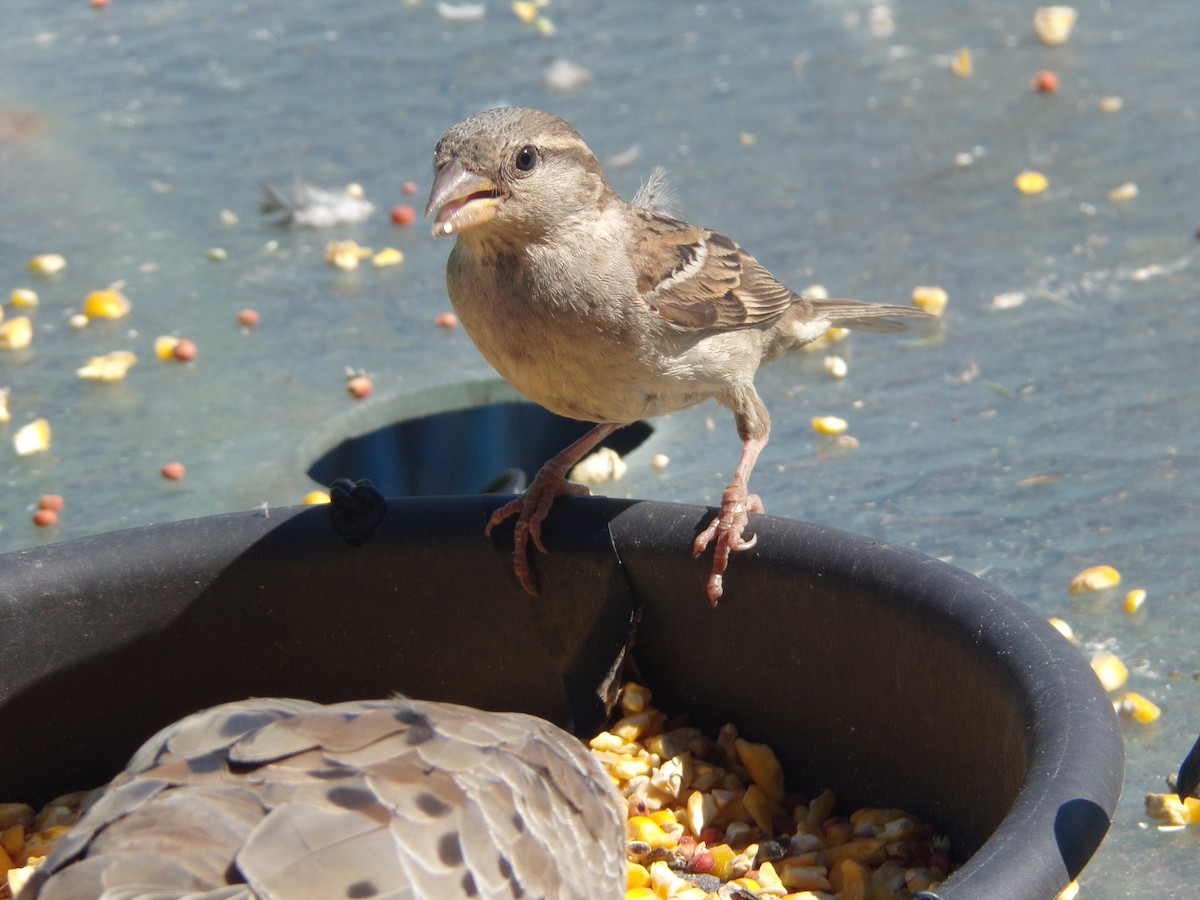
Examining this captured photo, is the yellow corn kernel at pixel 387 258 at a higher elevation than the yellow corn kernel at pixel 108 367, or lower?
higher

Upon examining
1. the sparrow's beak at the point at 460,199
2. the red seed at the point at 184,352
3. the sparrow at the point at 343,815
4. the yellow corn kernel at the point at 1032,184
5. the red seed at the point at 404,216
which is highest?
the sparrow's beak at the point at 460,199

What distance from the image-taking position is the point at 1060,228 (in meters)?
5.49

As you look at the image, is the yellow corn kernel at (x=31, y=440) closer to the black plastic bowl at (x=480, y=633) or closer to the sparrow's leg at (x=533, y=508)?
the black plastic bowl at (x=480, y=633)

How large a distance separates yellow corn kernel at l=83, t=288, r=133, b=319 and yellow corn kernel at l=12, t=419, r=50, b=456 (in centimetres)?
80

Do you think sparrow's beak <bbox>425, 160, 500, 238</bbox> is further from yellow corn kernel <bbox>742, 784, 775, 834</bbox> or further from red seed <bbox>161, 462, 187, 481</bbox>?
red seed <bbox>161, 462, 187, 481</bbox>

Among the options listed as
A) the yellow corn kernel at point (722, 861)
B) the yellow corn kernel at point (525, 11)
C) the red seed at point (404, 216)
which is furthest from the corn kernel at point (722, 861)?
the yellow corn kernel at point (525, 11)

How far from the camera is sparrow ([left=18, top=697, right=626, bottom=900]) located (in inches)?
74.9

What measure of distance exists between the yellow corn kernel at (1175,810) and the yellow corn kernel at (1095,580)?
80 centimetres

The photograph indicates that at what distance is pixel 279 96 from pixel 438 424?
2.77 meters

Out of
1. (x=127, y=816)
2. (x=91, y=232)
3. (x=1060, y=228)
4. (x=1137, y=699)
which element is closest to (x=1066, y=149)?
(x=1060, y=228)

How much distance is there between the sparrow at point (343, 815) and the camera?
190 cm

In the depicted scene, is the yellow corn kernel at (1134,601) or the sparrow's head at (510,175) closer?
the sparrow's head at (510,175)

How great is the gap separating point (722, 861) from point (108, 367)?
3049 millimetres

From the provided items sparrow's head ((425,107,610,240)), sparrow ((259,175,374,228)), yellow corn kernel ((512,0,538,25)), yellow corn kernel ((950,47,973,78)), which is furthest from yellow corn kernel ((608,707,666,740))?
yellow corn kernel ((512,0,538,25))
